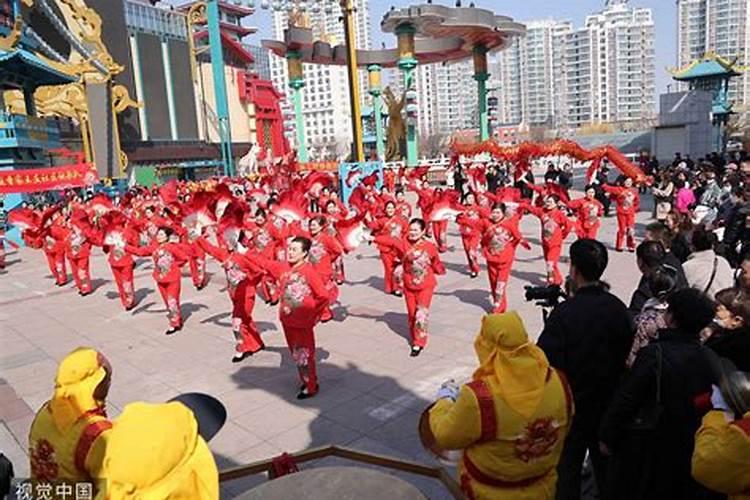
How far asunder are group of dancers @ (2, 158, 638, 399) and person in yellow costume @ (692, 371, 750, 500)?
314 centimetres

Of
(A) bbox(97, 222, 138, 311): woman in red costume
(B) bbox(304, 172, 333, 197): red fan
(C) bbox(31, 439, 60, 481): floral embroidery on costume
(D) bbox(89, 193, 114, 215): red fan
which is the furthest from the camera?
(B) bbox(304, 172, 333, 197): red fan

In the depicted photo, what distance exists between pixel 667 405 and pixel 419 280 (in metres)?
3.41

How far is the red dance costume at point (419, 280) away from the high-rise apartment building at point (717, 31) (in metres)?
58.2

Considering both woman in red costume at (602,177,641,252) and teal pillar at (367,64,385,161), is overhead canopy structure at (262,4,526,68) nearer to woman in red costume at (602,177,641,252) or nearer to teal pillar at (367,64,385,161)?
teal pillar at (367,64,385,161)

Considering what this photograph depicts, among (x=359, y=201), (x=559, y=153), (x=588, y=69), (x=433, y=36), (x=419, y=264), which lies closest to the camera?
(x=419, y=264)

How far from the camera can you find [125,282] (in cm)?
838

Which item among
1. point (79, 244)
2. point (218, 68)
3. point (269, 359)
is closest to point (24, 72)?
point (79, 244)

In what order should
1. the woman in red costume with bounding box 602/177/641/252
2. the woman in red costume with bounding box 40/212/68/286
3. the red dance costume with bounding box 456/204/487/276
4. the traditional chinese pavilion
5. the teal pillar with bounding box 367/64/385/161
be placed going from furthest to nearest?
1. the teal pillar with bounding box 367/64/385/161
2. the traditional chinese pavilion
3. the woman in red costume with bounding box 40/212/68/286
4. the woman in red costume with bounding box 602/177/641/252
5. the red dance costume with bounding box 456/204/487/276

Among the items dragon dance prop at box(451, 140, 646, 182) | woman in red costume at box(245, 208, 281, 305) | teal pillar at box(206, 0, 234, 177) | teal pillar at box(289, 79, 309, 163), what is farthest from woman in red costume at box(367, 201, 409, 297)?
teal pillar at box(206, 0, 234, 177)

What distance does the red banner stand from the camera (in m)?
16.4

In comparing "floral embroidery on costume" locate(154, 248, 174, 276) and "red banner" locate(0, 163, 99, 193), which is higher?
"red banner" locate(0, 163, 99, 193)

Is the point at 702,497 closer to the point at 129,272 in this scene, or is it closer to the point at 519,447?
the point at 519,447

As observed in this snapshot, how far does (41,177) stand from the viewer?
17297 mm

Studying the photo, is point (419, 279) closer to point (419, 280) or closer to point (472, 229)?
point (419, 280)
